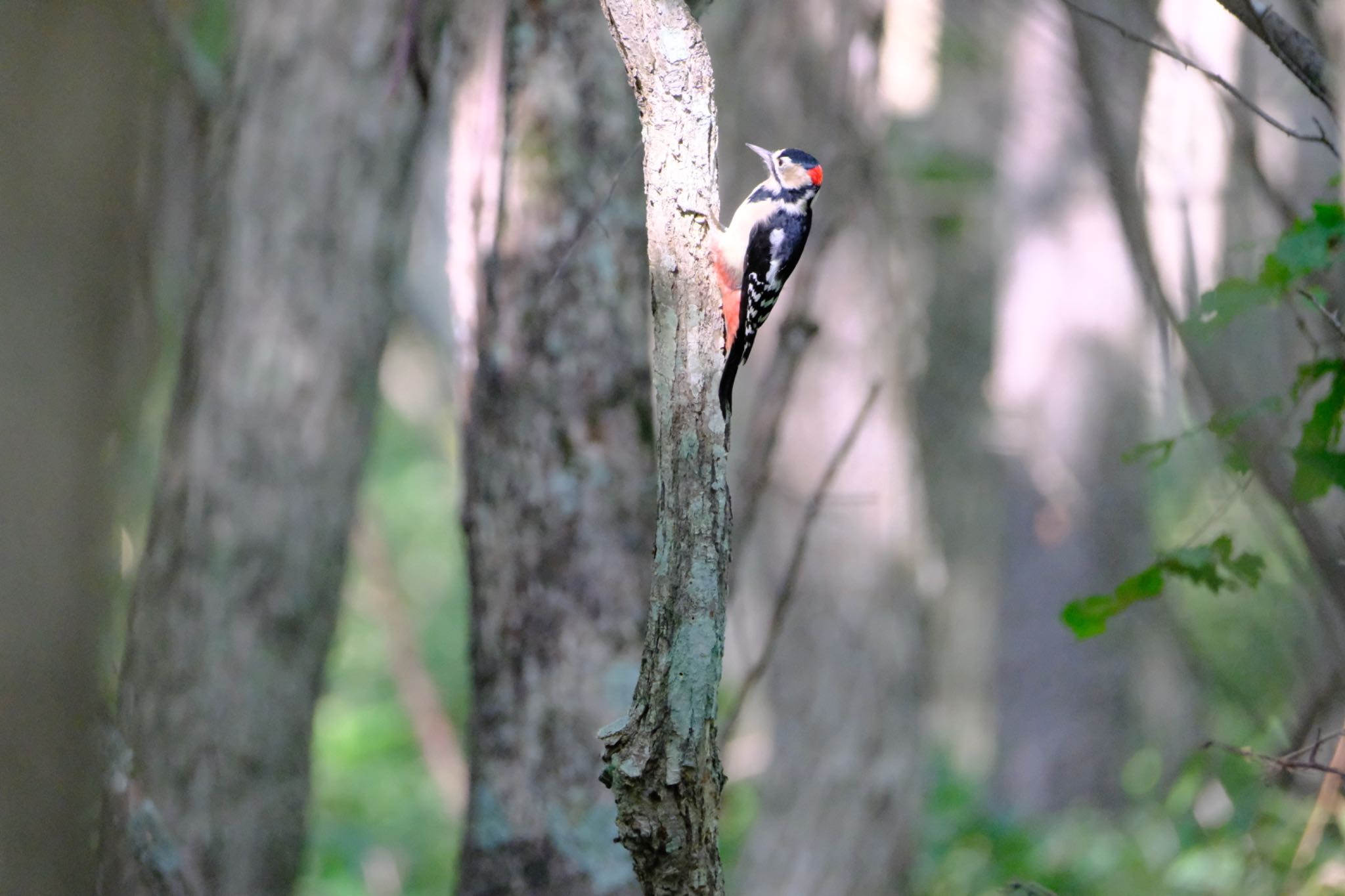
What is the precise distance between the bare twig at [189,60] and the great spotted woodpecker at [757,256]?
350 centimetres

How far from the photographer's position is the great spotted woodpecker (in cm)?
252

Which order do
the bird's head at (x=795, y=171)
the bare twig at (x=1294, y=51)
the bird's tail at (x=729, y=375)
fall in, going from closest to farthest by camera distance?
the bird's tail at (x=729, y=375)
the bare twig at (x=1294, y=51)
the bird's head at (x=795, y=171)

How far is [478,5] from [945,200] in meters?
10.5

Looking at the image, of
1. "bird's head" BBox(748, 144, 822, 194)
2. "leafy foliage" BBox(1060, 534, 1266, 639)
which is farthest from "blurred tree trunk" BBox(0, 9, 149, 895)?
"leafy foliage" BBox(1060, 534, 1266, 639)

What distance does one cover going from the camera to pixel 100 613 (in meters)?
2.58

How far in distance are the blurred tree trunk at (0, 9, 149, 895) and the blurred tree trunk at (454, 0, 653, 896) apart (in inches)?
47.7

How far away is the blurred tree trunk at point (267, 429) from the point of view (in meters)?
4.73

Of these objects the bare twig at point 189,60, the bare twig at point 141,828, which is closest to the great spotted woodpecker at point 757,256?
the bare twig at point 141,828

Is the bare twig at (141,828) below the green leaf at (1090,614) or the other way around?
the other way around

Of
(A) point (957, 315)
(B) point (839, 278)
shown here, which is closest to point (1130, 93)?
(B) point (839, 278)

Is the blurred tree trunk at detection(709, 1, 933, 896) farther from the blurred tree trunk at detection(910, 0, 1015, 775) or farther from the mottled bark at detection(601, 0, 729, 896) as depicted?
the blurred tree trunk at detection(910, 0, 1015, 775)

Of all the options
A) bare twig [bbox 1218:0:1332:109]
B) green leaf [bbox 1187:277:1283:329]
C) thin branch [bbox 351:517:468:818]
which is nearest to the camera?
bare twig [bbox 1218:0:1332:109]

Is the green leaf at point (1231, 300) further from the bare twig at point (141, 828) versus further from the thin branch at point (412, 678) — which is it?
the thin branch at point (412, 678)

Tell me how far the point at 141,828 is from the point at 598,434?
1891 millimetres
